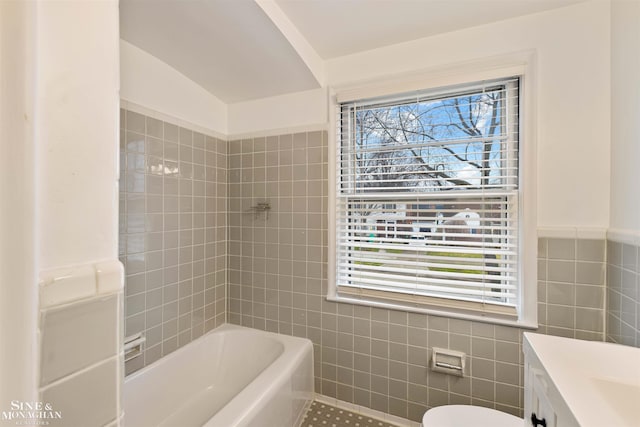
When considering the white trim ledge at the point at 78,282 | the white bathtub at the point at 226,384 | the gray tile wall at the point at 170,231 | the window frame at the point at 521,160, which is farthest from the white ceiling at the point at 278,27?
the white bathtub at the point at 226,384

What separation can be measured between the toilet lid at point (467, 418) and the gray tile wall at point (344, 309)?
0.26m

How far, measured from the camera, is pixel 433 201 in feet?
5.48

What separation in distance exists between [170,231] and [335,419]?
161 centimetres

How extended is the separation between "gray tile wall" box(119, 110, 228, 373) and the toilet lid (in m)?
1.57

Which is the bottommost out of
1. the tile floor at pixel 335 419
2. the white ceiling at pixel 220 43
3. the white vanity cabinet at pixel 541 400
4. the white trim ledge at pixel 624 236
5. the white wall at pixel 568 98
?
the tile floor at pixel 335 419

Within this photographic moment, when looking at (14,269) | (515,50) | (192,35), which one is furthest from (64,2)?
(515,50)

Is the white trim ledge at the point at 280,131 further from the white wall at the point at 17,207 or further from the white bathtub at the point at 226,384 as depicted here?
the white wall at the point at 17,207

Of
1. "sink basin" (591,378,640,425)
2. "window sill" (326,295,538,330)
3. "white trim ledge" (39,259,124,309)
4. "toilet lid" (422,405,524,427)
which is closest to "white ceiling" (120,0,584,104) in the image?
"white trim ledge" (39,259,124,309)

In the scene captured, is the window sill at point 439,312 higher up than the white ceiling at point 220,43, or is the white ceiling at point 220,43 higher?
the white ceiling at point 220,43

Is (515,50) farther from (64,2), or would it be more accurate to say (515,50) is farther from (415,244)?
(64,2)

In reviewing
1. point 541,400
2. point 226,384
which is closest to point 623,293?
point 541,400

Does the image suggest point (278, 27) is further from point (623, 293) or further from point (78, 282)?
point (623, 293)

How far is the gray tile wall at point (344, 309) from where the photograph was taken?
1.39 metres

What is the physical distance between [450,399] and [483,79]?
186cm
